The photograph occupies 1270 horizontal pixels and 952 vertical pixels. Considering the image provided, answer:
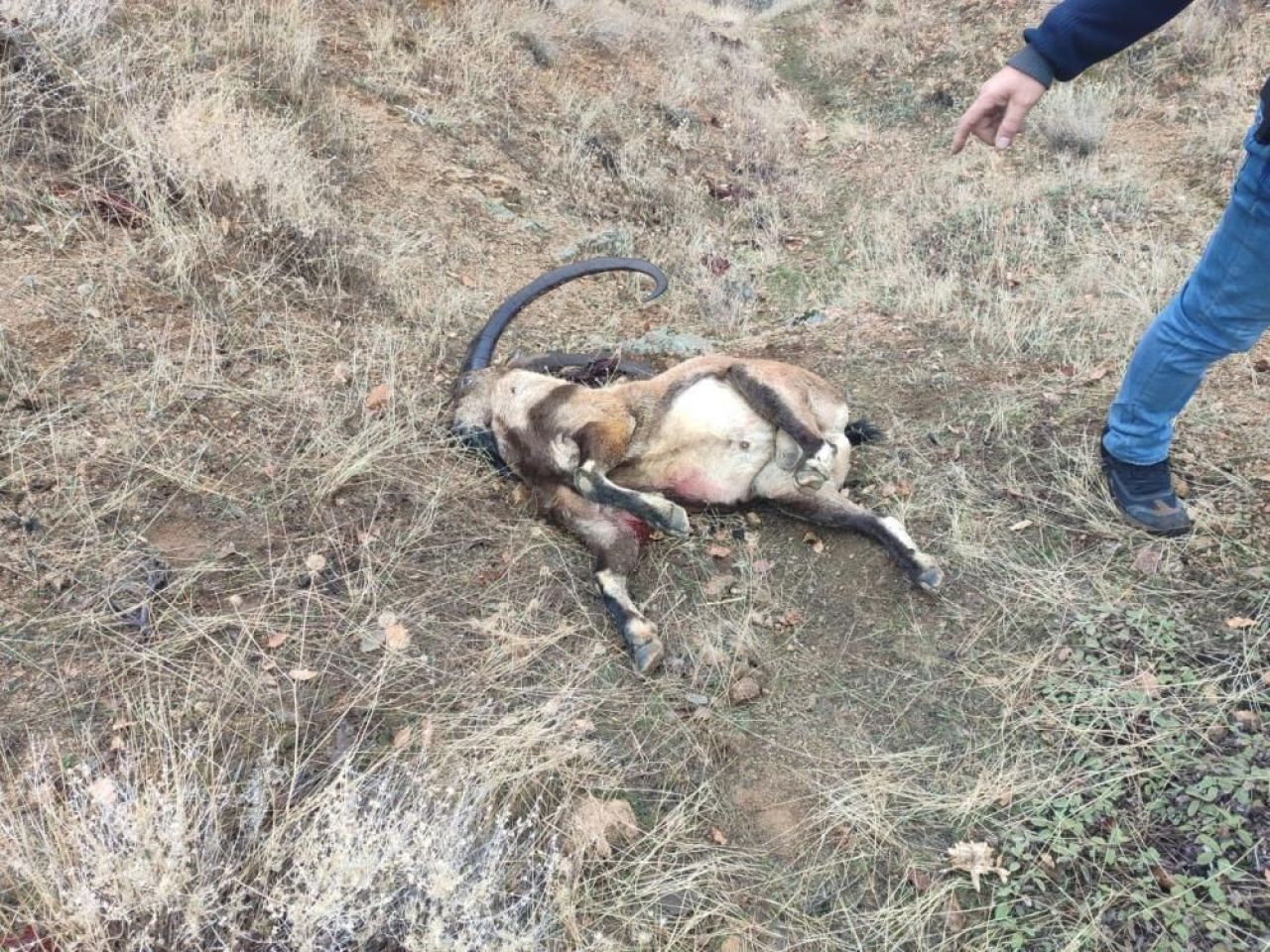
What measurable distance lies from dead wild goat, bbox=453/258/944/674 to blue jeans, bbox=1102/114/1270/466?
103 centimetres

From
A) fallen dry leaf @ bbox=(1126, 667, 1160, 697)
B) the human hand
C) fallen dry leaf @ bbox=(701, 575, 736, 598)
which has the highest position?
the human hand

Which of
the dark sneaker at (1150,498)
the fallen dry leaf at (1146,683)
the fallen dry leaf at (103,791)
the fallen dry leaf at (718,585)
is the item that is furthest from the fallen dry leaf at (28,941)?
the dark sneaker at (1150,498)

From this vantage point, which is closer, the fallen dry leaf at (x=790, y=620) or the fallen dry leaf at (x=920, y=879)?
the fallen dry leaf at (x=920, y=879)

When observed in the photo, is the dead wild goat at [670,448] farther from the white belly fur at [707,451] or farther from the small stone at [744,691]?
the small stone at [744,691]

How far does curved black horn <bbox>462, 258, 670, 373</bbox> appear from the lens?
4613 mm

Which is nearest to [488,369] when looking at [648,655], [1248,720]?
[648,655]

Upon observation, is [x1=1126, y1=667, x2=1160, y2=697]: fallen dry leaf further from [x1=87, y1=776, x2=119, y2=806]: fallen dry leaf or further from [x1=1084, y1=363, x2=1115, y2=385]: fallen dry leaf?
[x1=87, y1=776, x2=119, y2=806]: fallen dry leaf

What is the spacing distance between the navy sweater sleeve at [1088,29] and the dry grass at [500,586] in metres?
1.81

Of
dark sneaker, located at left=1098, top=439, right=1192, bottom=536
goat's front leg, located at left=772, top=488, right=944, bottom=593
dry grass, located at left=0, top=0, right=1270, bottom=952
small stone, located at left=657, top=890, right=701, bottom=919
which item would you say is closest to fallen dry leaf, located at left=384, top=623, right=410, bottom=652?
dry grass, located at left=0, top=0, right=1270, bottom=952

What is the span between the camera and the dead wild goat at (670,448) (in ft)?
12.6

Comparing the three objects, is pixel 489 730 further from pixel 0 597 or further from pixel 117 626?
pixel 0 597

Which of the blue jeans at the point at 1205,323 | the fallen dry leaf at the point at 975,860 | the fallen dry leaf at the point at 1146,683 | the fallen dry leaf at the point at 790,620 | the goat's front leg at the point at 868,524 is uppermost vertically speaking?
the blue jeans at the point at 1205,323

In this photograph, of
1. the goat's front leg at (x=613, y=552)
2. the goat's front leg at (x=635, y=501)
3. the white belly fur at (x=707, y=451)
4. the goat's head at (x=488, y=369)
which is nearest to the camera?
the goat's front leg at (x=613, y=552)

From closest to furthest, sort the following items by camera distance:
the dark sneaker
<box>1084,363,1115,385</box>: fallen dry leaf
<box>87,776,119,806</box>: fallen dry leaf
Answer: <box>87,776,119,806</box>: fallen dry leaf
the dark sneaker
<box>1084,363,1115,385</box>: fallen dry leaf
